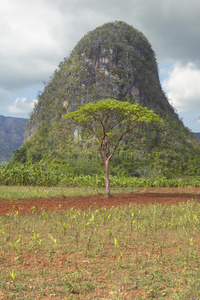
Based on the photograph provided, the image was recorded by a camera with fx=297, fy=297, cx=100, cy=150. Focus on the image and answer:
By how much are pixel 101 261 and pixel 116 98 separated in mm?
55286

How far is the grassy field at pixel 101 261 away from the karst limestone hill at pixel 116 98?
105 feet

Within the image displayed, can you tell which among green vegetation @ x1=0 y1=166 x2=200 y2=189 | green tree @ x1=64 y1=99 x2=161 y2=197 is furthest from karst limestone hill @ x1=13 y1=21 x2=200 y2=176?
green tree @ x1=64 y1=99 x2=161 y2=197

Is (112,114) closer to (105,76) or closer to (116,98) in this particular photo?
(116,98)

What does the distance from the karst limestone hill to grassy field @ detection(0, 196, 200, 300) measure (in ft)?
105

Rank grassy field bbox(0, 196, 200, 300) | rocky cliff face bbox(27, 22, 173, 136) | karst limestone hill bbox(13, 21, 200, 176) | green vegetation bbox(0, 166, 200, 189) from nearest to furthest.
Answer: grassy field bbox(0, 196, 200, 300), green vegetation bbox(0, 166, 200, 189), karst limestone hill bbox(13, 21, 200, 176), rocky cliff face bbox(27, 22, 173, 136)

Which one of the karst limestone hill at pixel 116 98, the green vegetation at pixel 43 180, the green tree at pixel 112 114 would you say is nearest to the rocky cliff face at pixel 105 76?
the karst limestone hill at pixel 116 98

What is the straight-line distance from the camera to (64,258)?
684cm

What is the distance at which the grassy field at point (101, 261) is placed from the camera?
5.34 metres

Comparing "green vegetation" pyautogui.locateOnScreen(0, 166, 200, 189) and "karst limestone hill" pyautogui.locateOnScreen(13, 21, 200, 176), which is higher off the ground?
"karst limestone hill" pyautogui.locateOnScreen(13, 21, 200, 176)

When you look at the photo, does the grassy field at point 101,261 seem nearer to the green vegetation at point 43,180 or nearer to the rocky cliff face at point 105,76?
the green vegetation at point 43,180

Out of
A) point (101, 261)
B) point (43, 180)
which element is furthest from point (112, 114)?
point (101, 261)

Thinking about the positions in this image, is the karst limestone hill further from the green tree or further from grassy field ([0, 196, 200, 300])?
grassy field ([0, 196, 200, 300])

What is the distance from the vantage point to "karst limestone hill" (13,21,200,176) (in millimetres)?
47750

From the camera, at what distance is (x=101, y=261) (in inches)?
265
